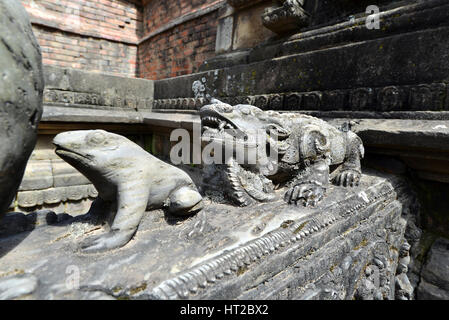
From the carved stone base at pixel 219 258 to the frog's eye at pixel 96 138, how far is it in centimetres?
43

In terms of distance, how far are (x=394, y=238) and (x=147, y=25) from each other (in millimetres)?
9223

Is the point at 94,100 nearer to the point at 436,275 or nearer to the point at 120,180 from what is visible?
the point at 120,180

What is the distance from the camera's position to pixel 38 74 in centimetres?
99

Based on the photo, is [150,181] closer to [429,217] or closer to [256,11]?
[429,217]

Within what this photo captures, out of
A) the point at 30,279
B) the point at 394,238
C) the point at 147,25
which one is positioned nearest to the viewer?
the point at 30,279

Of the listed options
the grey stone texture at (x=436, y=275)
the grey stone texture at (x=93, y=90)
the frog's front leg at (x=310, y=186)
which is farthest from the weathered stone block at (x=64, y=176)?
the grey stone texture at (x=436, y=275)

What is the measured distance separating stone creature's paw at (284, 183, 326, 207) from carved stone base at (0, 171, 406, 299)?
6cm

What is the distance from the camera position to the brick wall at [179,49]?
20.2ft

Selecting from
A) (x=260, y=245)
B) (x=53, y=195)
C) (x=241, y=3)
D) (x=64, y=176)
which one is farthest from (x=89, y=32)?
(x=260, y=245)

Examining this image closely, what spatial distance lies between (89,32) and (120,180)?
8.66 meters

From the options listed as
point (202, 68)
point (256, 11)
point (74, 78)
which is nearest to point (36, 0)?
point (74, 78)

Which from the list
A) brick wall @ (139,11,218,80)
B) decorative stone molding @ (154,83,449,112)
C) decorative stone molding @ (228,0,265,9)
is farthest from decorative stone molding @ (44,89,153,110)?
decorative stone molding @ (154,83,449,112)

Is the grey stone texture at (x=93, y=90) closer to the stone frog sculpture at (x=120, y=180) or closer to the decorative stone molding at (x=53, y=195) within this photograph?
the decorative stone molding at (x=53, y=195)

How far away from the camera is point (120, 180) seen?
1.22 meters
